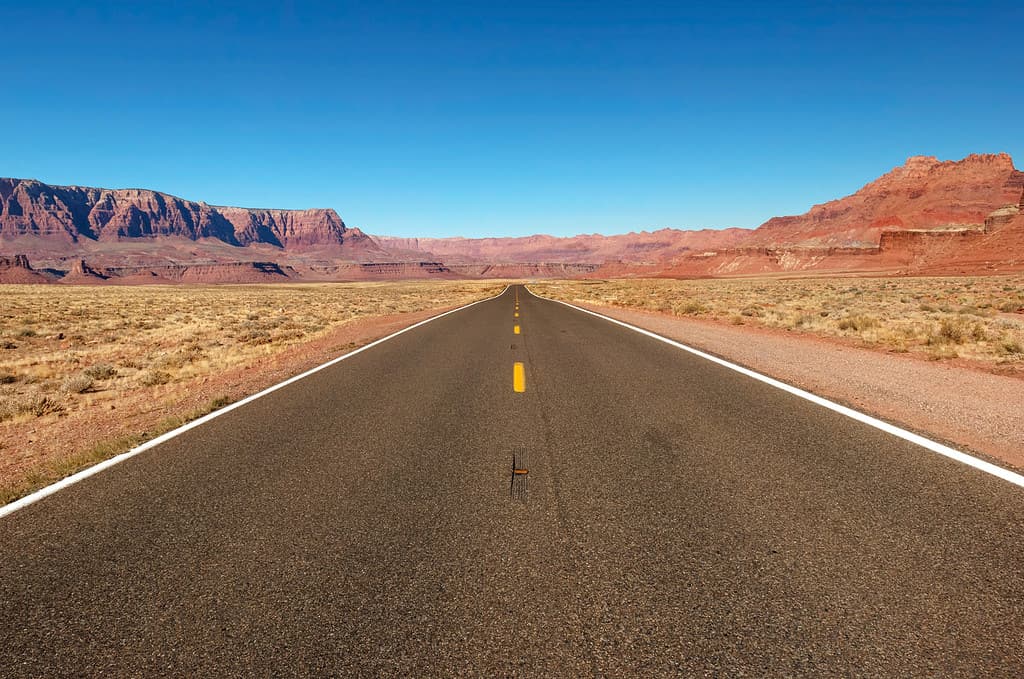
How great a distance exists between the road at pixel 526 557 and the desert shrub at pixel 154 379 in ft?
18.6

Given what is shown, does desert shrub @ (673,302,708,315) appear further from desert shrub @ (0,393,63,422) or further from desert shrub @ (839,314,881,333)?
desert shrub @ (0,393,63,422)

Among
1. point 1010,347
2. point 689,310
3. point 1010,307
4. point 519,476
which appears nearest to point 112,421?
point 519,476

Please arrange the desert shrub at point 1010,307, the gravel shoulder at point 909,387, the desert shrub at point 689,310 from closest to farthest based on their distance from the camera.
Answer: the gravel shoulder at point 909,387
the desert shrub at point 1010,307
the desert shrub at point 689,310

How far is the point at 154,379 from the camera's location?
33.8 feet

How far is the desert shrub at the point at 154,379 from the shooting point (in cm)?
1012

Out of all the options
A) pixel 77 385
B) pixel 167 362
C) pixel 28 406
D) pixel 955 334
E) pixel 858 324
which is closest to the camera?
pixel 28 406

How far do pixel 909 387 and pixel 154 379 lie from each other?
43.4ft

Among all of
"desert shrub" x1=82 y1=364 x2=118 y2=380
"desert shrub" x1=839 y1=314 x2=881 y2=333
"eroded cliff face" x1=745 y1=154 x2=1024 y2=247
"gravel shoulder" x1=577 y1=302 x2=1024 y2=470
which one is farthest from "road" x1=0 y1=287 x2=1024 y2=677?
"eroded cliff face" x1=745 y1=154 x2=1024 y2=247

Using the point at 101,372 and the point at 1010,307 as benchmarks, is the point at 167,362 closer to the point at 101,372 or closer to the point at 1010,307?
the point at 101,372

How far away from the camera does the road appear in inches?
89.3

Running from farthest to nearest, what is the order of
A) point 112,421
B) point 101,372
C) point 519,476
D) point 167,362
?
point 167,362 < point 101,372 < point 112,421 < point 519,476

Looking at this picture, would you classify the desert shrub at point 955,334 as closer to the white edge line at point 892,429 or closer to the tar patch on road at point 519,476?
the white edge line at point 892,429

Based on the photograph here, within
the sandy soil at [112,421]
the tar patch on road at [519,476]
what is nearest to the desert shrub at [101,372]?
the sandy soil at [112,421]

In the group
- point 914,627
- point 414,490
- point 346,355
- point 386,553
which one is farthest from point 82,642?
point 346,355
